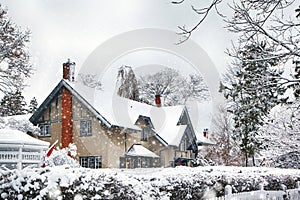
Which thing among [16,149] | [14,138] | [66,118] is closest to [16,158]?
[16,149]

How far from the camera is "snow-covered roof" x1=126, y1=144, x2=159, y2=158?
25980 mm

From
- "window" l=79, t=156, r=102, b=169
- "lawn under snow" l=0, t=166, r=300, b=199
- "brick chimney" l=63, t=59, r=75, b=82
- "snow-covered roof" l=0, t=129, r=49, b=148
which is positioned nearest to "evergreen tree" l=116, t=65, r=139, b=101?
"brick chimney" l=63, t=59, r=75, b=82

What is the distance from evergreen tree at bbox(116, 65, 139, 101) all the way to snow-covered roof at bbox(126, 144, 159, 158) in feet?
42.4

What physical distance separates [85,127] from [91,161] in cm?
247

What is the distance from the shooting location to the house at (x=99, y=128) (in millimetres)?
25078

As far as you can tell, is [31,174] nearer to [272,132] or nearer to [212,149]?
[272,132]

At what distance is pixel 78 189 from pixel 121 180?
1.02 m

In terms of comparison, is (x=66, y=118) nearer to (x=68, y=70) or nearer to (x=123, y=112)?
(x=68, y=70)

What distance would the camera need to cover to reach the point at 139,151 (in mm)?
26469

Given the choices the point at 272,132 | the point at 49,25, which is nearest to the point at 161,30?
the point at 49,25

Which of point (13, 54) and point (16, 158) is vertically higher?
point (13, 54)

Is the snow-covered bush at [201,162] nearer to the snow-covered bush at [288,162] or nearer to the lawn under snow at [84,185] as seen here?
the snow-covered bush at [288,162]

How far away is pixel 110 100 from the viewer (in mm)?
28406

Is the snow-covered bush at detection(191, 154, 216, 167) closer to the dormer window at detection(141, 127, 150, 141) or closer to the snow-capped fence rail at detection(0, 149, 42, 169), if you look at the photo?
the dormer window at detection(141, 127, 150, 141)
